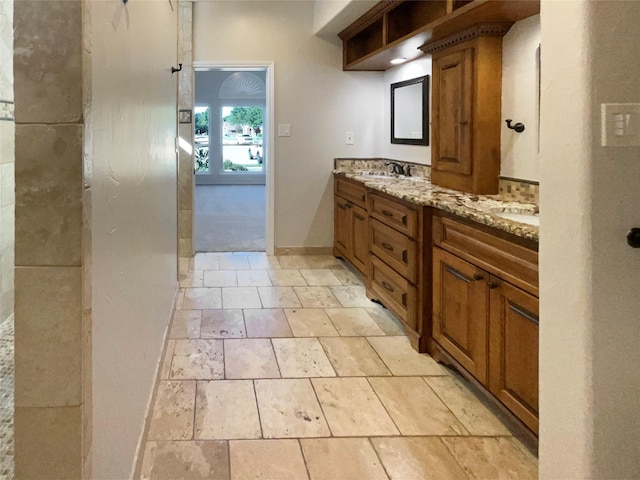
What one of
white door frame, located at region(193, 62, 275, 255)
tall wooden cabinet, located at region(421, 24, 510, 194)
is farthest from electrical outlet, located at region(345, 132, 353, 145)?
tall wooden cabinet, located at region(421, 24, 510, 194)

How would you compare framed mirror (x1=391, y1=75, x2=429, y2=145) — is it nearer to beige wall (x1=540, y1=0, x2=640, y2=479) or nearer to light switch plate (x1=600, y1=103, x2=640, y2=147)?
beige wall (x1=540, y1=0, x2=640, y2=479)

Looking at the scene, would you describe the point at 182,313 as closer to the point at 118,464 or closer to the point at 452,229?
the point at 452,229

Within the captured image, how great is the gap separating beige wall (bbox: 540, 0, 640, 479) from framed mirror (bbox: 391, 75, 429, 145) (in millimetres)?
2890

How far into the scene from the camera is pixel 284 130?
5574 millimetres

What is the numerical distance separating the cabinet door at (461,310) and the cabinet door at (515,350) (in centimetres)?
8

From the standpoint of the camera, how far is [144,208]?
2.04 m

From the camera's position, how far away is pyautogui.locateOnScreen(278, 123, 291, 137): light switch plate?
5.56m

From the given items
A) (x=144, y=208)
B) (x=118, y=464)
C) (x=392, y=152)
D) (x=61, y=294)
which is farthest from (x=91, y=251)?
(x=392, y=152)

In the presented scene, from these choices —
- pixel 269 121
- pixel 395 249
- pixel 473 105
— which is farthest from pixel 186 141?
pixel 473 105

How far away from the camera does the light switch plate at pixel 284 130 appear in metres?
5.56

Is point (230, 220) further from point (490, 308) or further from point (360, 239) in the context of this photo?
point (490, 308)

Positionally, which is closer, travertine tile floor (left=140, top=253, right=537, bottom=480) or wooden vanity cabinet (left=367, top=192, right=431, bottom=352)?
travertine tile floor (left=140, top=253, right=537, bottom=480)

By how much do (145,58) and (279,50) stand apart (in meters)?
3.57

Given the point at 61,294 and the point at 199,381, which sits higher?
the point at 61,294
